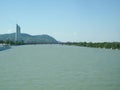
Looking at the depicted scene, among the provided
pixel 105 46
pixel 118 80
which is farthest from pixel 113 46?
pixel 118 80

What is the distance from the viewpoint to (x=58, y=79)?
48.8 feet

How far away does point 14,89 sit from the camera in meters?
12.1

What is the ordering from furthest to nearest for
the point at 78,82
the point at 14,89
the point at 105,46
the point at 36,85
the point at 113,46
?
the point at 105,46 → the point at 113,46 → the point at 78,82 → the point at 36,85 → the point at 14,89

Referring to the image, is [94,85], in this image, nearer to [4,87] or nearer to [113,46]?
[4,87]

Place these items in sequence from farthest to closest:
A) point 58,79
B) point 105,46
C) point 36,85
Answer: point 105,46 → point 58,79 → point 36,85

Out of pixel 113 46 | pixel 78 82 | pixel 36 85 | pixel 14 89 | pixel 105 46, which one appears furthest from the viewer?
pixel 105 46

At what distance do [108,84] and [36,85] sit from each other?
386cm

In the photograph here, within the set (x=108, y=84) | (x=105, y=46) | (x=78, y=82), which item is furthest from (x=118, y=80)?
(x=105, y=46)

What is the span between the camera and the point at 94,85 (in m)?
13.2

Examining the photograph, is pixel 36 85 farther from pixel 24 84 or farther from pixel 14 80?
pixel 14 80

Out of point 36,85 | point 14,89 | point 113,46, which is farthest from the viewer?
point 113,46

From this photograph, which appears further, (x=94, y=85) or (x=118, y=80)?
(x=118, y=80)

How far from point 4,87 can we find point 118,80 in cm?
658

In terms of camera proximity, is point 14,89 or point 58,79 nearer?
point 14,89
